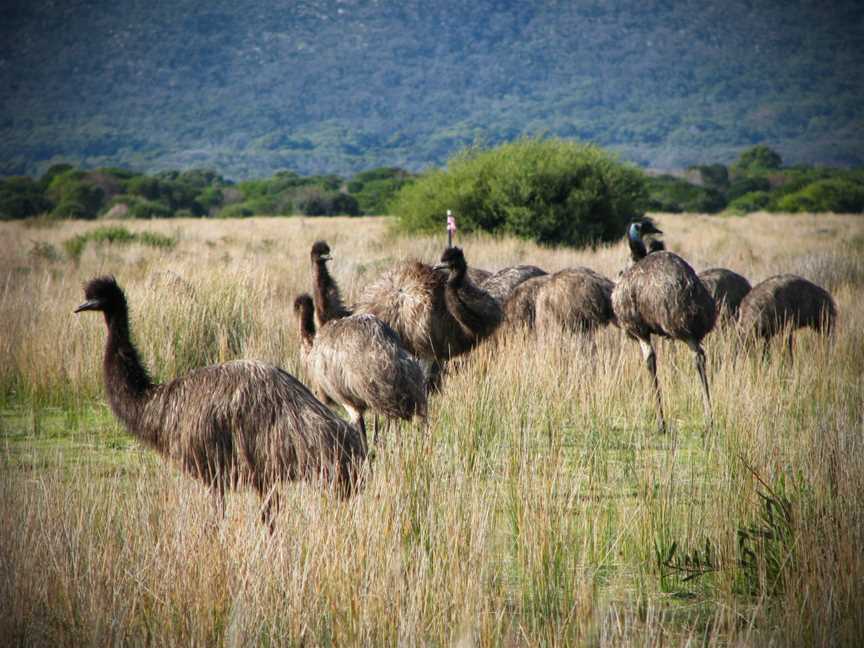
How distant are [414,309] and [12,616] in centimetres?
485

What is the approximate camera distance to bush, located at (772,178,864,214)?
51.2m

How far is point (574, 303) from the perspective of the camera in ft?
30.3

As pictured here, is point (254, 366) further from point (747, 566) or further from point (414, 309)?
point (414, 309)

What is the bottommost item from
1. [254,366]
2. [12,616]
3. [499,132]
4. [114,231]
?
[12,616]

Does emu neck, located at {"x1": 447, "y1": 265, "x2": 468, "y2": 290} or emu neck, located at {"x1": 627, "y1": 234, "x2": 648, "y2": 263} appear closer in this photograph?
emu neck, located at {"x1": 447, "y1": 265, "x2": 468, "y2": 290}

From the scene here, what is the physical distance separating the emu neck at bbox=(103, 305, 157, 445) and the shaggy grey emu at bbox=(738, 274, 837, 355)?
20.0 feet

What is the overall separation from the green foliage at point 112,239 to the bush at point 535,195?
601cm

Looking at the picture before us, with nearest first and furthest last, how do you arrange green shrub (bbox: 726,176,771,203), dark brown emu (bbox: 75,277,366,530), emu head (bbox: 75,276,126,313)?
dark brown emu (bbox: 75,277,366,530)
emu head (bbox: 75,276,126,313)
green shrub (bbox: 726,176,771,203)

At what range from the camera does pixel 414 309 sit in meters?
8.25

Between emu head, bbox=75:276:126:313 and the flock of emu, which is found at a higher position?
emu head, bbox=75:276:126:313

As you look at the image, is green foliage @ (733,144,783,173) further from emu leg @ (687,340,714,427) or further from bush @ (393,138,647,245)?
emu leg @ (687,340,714,427)

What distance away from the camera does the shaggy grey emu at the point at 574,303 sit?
9.27 metres

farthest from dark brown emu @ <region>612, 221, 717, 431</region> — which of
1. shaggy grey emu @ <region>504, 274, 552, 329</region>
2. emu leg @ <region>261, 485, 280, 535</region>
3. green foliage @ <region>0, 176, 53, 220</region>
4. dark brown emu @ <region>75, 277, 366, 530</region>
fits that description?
green foliage @ <region>0, 176, 53, 220</region>

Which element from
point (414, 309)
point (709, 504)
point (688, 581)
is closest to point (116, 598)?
point (688, 581)
